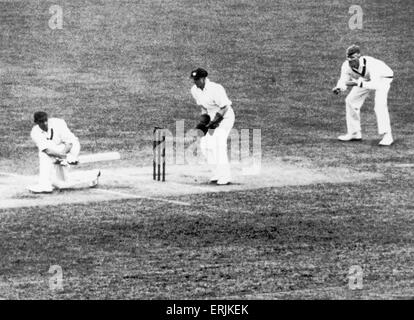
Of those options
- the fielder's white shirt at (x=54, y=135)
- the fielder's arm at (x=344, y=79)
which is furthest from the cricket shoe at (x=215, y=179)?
the fielder's arm at (x=344, y=79)

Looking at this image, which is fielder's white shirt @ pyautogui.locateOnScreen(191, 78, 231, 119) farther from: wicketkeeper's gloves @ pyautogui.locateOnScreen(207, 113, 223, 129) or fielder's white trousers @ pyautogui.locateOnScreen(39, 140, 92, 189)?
fielder's white trousers @ pyautogui.locateOnScreen(39, 140, 92, 189)

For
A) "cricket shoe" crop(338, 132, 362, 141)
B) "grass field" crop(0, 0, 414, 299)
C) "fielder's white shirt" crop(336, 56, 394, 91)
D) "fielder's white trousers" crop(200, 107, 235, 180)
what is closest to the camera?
"grass field" crop(0, 0, 414, 299)

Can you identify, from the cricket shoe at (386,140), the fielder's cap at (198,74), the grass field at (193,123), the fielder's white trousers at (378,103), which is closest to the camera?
the grass field at (193,123)

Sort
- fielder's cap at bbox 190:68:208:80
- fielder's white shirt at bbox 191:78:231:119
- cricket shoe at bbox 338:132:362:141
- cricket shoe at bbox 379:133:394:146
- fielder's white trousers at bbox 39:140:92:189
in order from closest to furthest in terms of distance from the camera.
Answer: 1. fielder's white trousers at bbox 39:140:92:189
2. fielder's cap at bbox 190:68:208:80
3. fielder's white shirt at bbox 191:78:231:119
4. cricket shoe at bbox 379:133:394:146
5. cricket shoe at bbox 338:132:362:141

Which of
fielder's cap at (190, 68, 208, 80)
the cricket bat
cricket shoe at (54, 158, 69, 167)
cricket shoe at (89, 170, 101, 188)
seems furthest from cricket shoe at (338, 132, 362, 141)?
cricket shoe at (54, 158, 69, 167)

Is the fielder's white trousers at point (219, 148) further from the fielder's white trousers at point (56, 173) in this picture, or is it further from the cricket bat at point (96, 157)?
the fielder's white trousers at point (56, 173)

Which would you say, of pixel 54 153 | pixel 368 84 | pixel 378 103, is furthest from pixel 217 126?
pixel 378 103
